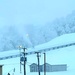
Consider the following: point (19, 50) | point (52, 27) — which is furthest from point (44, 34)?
point (19, 50)

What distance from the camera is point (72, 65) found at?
1283 cm

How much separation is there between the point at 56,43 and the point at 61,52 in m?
0.55

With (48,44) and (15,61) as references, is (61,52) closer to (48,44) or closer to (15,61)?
(48,44)

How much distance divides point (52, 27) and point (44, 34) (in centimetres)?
51

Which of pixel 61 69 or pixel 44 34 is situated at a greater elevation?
pixel 44 34

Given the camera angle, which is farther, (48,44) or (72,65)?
(48,44)

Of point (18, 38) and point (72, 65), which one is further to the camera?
point (18, 38)

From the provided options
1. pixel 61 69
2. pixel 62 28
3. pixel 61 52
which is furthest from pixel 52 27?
pixel 61 69

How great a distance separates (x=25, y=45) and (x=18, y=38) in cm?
61

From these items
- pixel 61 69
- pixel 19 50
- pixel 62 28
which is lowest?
pixel 61 69

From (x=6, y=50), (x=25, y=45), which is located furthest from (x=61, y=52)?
(x=6, y=50)

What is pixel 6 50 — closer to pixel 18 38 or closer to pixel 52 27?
pixel 18 38

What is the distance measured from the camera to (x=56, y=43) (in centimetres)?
1388

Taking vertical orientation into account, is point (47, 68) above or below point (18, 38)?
below
